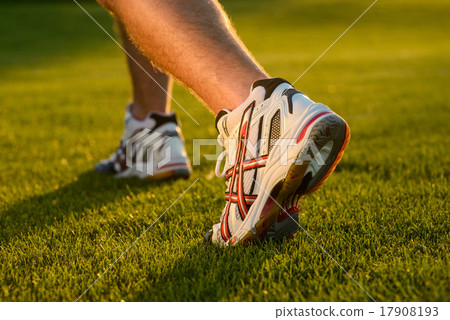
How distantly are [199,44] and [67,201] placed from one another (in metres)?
1.13

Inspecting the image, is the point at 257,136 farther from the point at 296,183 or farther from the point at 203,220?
the point at 203,220

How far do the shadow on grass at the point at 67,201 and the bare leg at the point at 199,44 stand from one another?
863mm

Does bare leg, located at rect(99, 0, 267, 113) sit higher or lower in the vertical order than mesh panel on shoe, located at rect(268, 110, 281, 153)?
higher

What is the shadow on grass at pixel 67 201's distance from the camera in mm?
1939

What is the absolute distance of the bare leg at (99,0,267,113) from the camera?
5.12ft

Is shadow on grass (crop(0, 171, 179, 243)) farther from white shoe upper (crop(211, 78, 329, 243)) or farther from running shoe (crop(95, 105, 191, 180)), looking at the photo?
white shoe upper (crop(211, 78, 329, 243))

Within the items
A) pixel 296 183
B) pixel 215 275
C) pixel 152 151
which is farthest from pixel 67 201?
pixel 296 183

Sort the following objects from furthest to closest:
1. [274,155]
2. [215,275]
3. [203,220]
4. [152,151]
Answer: [152,151]
[203,220]
[274,155]
[215,275]

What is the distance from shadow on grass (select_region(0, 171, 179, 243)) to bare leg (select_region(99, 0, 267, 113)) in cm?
86

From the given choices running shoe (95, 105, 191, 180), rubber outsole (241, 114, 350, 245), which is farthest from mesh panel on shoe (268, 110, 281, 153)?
running shoe (95, 105, 191, 180)

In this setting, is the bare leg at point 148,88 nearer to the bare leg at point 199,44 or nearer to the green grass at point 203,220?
the green grass at point 203,220

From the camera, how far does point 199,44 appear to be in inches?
61.5

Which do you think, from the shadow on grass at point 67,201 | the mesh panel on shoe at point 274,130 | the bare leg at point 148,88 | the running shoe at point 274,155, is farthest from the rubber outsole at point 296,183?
the bare leg at point 148,88
